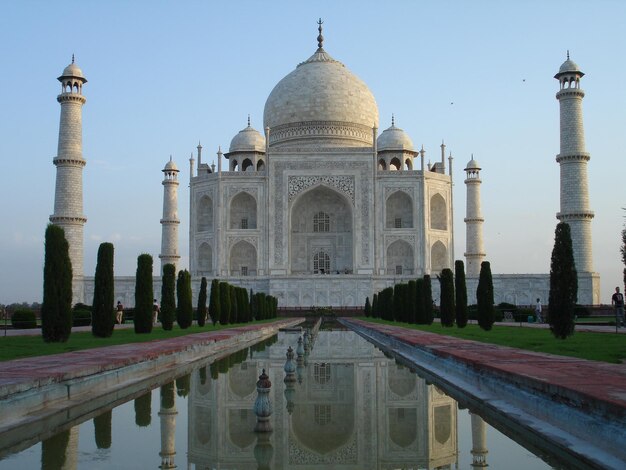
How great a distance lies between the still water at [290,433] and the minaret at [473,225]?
25.6m

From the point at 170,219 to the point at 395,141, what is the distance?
10.2 meters

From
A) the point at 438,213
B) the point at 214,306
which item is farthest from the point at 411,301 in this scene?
the point at 438,213

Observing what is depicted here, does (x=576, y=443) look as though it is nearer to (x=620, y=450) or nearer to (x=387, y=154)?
(x=620, y=450)

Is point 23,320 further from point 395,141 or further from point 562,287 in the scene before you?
point 395,141

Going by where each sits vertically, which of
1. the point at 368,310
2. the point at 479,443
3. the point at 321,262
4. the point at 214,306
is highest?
the point at 321,262

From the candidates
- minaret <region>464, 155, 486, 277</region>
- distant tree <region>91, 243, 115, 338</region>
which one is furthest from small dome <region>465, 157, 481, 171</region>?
distant tree <region>91, 243, 115, 338</region>

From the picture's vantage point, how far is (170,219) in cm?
3025

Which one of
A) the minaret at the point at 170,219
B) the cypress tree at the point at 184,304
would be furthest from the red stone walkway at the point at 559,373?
the minaret at the point at 170,219

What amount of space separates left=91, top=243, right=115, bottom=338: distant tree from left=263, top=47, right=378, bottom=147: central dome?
20.5 m

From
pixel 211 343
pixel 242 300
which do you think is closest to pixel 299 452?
pixel 211 343

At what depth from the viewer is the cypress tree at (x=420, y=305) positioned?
50.5 feet

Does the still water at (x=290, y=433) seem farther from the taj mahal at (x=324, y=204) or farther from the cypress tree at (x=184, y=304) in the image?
the taj mahal at (x=324, y=204)

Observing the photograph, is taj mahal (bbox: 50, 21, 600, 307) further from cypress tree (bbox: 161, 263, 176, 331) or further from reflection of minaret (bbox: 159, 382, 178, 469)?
reflection of minaret (bbox: 159, 382, 178, 469)

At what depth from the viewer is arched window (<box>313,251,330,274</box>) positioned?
29.3 meters
